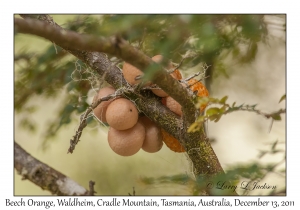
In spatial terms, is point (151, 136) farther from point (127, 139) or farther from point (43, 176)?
point (43, 176)

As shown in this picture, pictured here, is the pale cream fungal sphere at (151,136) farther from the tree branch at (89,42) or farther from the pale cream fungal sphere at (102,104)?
the tree branch at (89,42)

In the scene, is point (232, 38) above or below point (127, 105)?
above

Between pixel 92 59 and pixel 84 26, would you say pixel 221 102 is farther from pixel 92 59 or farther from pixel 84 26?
pixel 84 26

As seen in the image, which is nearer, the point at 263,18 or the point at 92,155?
the point at 263,18

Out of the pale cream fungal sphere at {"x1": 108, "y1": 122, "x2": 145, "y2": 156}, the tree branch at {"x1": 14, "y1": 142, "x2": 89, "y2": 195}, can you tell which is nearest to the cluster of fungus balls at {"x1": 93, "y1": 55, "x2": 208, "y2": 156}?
the pale cream fungal sphere at {"x1": 108, "y1": 122, "x2": 145, "y2": 156}

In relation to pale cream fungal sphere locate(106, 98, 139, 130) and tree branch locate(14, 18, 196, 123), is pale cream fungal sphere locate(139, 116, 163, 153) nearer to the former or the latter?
pale cream fungal sphere locate(106, 98, 139, 130)
